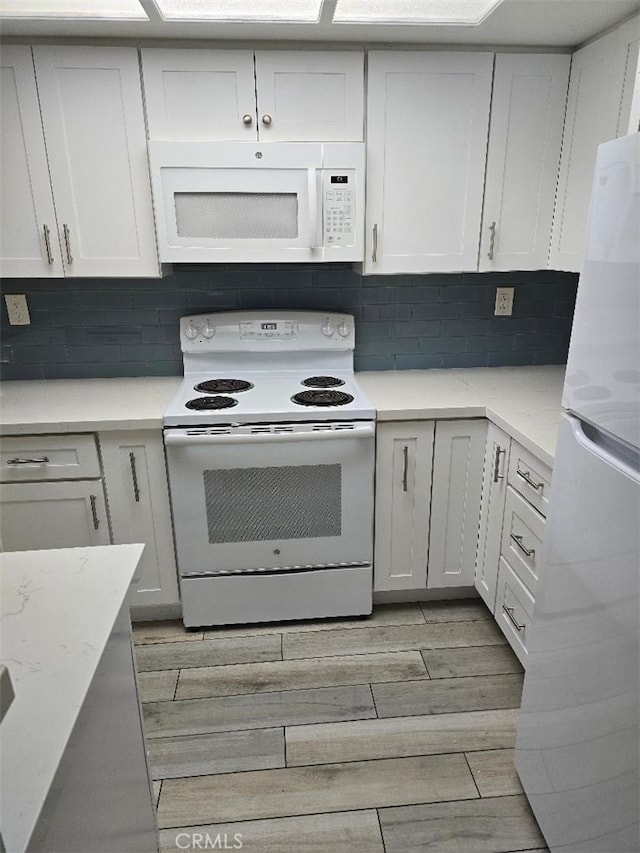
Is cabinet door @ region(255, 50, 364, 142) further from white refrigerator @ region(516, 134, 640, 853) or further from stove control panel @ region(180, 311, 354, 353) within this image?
white refrigerator @ region(516, 134, 640, 853)

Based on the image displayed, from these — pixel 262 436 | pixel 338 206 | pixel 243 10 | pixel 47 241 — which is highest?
pixel 243 10

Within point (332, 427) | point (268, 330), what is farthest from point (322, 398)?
point (268, 330)

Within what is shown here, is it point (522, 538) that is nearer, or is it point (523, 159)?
point (522, 538)

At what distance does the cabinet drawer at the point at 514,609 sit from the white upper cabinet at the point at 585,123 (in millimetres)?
1081

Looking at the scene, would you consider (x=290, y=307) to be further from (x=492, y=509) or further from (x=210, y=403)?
(x=492, y=509)

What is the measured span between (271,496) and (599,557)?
1.24 meters

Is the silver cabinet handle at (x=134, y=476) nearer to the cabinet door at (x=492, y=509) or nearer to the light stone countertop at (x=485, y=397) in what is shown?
the light stone countertop at (x=485, y=397)

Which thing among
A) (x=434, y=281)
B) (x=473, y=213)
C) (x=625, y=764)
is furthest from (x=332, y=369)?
(x=625, y=764)

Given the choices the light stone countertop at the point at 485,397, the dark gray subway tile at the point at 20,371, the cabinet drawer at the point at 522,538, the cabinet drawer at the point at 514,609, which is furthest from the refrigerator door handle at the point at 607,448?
the dark gray subway tile at the point at 20,371

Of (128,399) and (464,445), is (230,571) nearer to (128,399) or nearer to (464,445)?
(128,399)

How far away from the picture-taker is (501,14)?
5.63 feet

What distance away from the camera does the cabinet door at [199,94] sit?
1894 millimetres

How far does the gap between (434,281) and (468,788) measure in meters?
1.92

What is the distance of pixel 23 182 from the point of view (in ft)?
6.51
